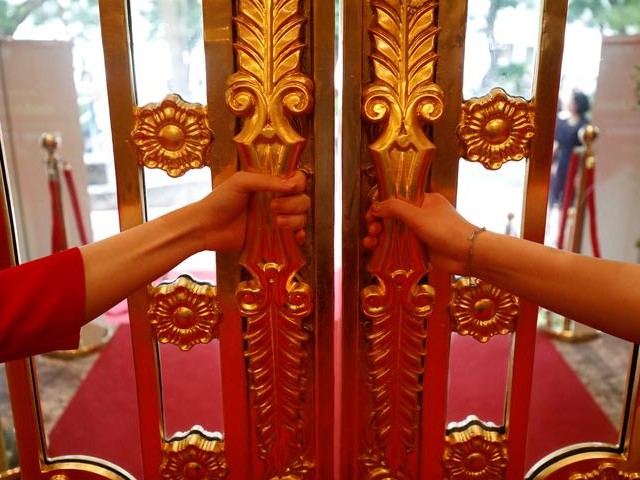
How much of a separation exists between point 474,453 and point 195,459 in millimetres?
438

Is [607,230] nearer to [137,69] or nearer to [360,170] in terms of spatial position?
[360,170]

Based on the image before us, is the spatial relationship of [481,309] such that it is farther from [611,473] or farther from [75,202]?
[75,202]

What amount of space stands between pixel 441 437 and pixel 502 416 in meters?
0.11

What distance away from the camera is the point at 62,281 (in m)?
0.69

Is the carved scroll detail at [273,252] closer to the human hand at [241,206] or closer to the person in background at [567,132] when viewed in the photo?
the human hand at [241,206]

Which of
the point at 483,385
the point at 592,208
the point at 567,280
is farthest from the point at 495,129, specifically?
the point at 592,208

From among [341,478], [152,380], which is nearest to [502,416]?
[341,478]

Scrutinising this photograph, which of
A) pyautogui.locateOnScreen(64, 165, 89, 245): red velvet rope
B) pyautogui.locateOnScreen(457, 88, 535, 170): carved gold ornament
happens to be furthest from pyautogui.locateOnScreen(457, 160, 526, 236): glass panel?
pyautogui.locateOnScreen(64, 165, 89, 245): red velvet rope

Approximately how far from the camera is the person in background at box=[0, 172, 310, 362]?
0.67 m

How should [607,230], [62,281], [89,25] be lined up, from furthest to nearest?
[607,230], [89,25], [62,281]

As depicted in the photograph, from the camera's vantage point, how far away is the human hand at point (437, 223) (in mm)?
739

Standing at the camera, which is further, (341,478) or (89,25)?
(341,478)

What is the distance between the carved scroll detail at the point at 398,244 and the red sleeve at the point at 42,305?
1.25 ft

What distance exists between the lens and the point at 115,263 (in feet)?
2.37
